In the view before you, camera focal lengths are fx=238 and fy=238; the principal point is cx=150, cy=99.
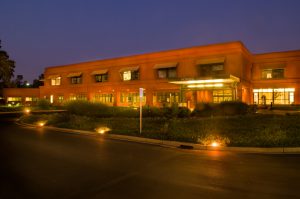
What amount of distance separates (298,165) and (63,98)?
50.6m

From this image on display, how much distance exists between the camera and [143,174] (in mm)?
7152

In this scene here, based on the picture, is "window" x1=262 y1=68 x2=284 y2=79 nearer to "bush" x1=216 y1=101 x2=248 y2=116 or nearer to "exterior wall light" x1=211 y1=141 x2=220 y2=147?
"bush" x1=216 y1=101 x2=248 y2=116

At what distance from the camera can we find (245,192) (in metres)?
5.70

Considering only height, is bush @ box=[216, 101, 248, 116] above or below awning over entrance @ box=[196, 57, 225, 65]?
below

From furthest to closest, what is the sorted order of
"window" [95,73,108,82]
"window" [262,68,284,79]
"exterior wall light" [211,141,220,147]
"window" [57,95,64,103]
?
"window" [57,95,64,103] → "window" [95,73,108,82] → "window" [262,68,284,79] → "exterior wall light" [211,141,220,147]

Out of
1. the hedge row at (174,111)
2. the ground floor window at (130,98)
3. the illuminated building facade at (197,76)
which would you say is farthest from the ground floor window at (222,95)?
the ground floor window at (130,98)

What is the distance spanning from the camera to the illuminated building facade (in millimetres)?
32688

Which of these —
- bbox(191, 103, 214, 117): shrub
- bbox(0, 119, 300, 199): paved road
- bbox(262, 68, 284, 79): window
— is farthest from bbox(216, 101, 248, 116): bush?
bbox(262, 68, 284, 79): window

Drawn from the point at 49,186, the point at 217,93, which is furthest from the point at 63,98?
the point at 49,186

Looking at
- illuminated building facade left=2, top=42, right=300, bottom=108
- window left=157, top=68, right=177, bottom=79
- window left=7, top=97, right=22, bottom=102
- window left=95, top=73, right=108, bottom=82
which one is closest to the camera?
illuminated building facade left=2, top=42, right=300, bottom=108

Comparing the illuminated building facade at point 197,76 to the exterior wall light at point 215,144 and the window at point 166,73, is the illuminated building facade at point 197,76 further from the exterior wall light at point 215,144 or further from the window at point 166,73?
the exterior wall light at point 215,144

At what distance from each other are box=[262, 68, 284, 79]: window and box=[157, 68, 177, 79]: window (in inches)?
556

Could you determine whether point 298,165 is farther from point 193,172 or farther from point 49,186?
point 49,186

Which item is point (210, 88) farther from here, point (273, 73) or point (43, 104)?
point (43, 104)
